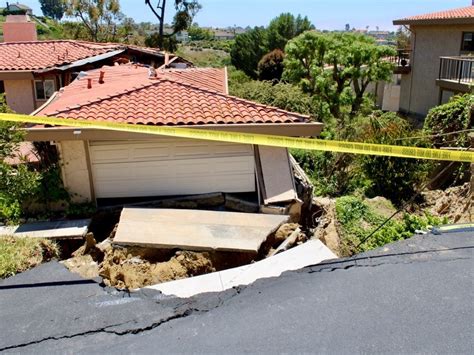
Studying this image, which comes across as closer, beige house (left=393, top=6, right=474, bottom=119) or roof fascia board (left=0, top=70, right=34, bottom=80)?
roof fascia board (left=0, top=70, right=34, bottom=80)

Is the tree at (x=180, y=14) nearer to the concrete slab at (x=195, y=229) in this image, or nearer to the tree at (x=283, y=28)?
the tree at (x=283, y=28)

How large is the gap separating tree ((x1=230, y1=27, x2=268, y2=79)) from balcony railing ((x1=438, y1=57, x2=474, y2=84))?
86.3ft

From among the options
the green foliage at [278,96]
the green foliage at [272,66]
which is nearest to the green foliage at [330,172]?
the green foliage at [278,96]

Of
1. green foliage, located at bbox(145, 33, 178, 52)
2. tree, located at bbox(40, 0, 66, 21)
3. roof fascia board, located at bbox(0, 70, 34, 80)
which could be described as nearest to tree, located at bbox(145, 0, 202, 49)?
green foliage, located at bbox(145, 33, 178, 52)

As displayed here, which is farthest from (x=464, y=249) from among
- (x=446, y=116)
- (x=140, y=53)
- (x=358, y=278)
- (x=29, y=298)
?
(x=140, y=53)

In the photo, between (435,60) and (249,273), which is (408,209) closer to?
(249,273)

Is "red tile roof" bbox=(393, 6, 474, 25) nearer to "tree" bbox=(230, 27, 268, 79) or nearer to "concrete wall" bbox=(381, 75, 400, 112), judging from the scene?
"concrete wall" bbox=(381, 75, 400, 112)

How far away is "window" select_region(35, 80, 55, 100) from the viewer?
19391 mm

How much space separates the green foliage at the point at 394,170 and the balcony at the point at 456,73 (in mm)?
10155

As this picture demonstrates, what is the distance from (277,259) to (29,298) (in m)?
4.03

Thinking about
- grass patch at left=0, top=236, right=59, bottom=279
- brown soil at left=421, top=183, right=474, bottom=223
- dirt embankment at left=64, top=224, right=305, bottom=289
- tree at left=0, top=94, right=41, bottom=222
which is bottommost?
brown soil at left=421, top=183, right=474, bottom=223

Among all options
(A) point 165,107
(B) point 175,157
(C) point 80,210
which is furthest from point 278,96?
(C) point 80,210

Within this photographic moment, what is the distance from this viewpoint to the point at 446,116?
14.7m

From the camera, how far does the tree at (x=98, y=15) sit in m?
40.4
